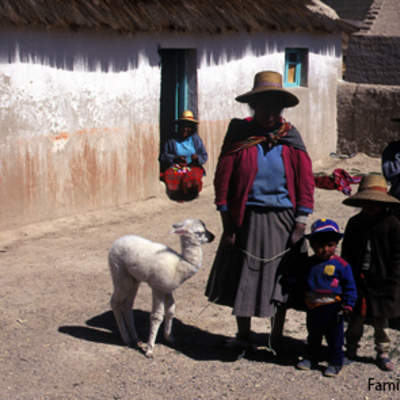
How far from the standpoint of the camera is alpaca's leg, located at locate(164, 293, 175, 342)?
17.0 ft

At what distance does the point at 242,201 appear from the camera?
4.79 meters

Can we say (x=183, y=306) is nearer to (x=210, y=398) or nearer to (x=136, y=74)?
(x=210, y=398)

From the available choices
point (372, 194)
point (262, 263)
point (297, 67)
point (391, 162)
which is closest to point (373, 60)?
point (297, 67)

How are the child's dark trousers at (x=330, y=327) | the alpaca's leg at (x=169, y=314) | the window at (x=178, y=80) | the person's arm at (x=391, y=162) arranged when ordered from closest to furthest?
the child's dark trousers at (x=330, y=327)
the alpaca's leg at (x=169, y=314)
the person's arm at (x=391, y=162)
the window at (x=178, y=80)

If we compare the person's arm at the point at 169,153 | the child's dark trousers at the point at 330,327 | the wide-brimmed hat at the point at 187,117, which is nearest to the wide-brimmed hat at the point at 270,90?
the child's dark trousers at the point at 330,327

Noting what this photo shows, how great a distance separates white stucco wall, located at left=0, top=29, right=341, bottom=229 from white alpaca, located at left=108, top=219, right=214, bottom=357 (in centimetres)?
375

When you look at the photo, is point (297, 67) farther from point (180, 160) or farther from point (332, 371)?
point (332, 371)

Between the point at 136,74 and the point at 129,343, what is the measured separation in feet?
18.0

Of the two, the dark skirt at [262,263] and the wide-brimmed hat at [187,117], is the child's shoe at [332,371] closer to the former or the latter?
the dark skirt at [262,263]

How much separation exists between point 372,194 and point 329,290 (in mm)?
719

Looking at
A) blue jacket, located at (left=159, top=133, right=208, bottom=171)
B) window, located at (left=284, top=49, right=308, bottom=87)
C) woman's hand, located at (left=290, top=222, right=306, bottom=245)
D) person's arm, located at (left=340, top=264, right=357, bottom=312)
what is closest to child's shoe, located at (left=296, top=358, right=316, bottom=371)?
person's arm, located at (left=340, top=264, right=357, bottom=312)

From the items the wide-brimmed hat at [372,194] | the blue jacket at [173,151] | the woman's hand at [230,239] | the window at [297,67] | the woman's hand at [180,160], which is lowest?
the woman's hand at [180,160]

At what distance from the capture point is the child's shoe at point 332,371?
4.77 m

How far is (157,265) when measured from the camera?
16.2 feet
